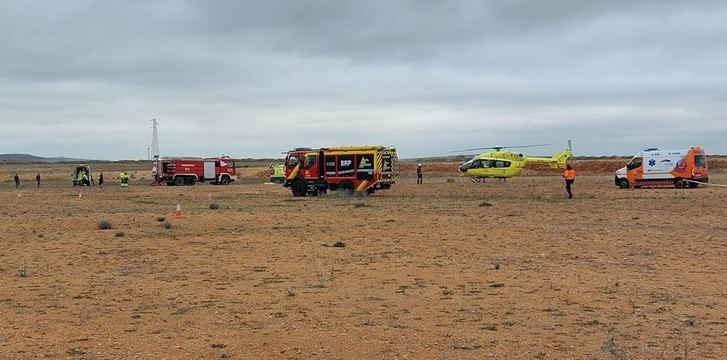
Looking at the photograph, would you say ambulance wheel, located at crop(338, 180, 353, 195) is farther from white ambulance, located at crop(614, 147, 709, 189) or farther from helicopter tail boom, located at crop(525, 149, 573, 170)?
helicopter tail boom, located at crop(525, 149, 573, 170)

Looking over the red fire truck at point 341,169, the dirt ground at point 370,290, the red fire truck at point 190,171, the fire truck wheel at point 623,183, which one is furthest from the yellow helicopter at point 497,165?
the dirt ground at point 370,290

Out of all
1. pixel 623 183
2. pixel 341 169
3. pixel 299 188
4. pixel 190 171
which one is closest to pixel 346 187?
pixel 341 169

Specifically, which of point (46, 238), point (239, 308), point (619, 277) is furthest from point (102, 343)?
point (46, 238)

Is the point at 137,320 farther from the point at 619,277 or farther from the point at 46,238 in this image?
the point at 46,238

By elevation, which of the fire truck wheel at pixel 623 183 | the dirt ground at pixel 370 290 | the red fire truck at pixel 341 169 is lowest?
the dirt ground at pixel 370 290

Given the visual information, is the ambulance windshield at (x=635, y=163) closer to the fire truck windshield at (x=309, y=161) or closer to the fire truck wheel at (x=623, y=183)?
the fire truck wheel at (x=623, y=183)

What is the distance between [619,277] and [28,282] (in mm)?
9183

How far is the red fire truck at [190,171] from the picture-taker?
61094 mm

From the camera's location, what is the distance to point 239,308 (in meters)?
9.23

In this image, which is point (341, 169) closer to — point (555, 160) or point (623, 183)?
point (623, 183)

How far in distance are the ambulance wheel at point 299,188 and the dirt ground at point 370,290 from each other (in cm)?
1651

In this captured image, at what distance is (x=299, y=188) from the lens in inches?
1467

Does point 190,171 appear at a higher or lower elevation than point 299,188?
higher

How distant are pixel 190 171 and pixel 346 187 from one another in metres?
29.0
